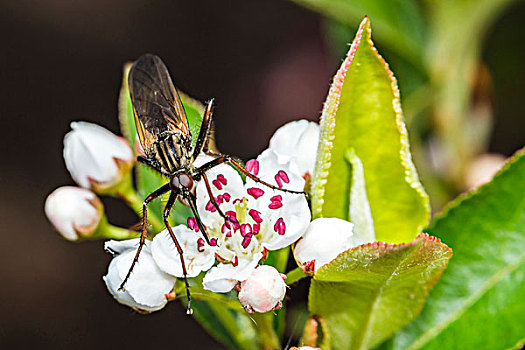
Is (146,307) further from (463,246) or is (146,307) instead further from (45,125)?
(45,125)

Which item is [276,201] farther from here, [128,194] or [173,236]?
[128,194]

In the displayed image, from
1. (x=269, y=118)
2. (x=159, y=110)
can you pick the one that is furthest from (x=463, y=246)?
(x=269, y=118)

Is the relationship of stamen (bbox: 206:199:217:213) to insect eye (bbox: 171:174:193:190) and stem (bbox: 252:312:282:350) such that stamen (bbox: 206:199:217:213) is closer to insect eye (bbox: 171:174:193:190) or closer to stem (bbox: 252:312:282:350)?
insect eye (bbox: 171:174:193:190)

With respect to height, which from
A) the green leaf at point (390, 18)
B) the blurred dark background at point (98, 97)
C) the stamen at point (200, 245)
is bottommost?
the blurred dark background at point (98, 97)

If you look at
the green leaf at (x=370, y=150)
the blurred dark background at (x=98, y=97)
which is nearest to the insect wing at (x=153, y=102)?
the green leaf at (x=370, y=150)

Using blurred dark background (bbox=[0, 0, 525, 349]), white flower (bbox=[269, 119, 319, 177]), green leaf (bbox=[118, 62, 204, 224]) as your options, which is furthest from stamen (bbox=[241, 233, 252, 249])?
blurred dark background (bbox=[0, 0, 525, 349])

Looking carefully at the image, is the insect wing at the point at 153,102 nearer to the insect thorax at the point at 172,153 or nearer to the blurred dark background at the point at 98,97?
the insect thorax at the point at 172,153

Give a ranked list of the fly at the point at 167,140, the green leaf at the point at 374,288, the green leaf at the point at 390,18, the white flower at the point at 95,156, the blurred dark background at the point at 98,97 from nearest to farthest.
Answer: the green leaf at the point at 374,288, the fly at the point at 167,140, the white flower at the point at 95,156, the green leaf at the point at 390,18, the blurred dark background at the point at 98,97
